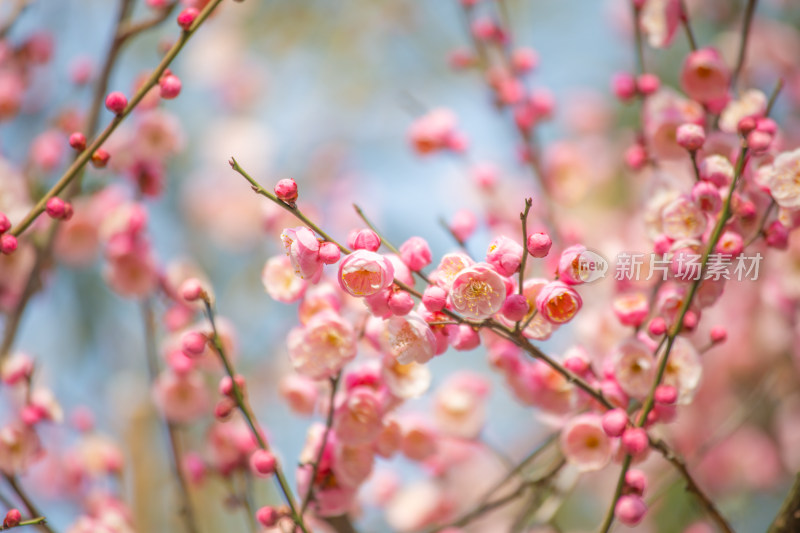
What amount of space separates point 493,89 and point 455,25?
45.4 inches

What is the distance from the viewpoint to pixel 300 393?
866 millimetres

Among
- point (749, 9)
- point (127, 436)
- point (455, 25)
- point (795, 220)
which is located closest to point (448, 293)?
point (795, 220)

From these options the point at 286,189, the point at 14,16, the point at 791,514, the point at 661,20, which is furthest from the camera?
the point at 14,16

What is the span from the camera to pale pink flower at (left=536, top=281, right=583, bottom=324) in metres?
0.63

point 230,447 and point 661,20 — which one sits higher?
point 661,20

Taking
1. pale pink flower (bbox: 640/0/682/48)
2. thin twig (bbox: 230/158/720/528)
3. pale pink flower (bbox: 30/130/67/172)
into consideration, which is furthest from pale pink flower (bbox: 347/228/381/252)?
pale pink flower (bbox: 30/130/67/172)

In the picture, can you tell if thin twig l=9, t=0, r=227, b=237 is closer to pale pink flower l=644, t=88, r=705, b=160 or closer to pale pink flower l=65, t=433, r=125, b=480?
pale pink flower l=65, t=433, r=125, b=480

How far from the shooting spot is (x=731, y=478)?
158 cm

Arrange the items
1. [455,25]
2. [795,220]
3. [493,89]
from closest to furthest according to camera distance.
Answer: [795,220] < [493,89] < [455,25]

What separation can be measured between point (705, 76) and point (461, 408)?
0.56m

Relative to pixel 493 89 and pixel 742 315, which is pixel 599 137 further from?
pixel 493 89

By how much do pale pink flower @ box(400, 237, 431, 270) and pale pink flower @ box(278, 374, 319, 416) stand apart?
27 cm

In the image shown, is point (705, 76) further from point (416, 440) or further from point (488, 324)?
point (416, 440)

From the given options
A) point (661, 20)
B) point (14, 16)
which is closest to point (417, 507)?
point (661, 20)
